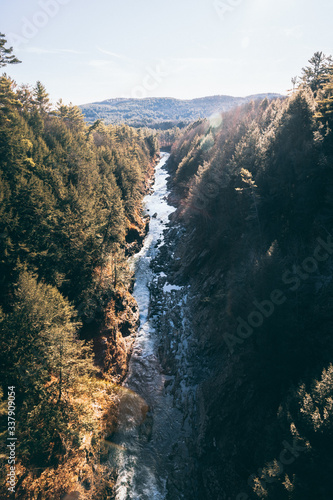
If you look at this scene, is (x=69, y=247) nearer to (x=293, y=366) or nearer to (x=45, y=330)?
(x=45, y=330)

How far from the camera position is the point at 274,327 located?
20625 millimetres

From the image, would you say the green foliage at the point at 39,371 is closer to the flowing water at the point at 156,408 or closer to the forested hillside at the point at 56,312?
the forested hillside at the point at 56,312

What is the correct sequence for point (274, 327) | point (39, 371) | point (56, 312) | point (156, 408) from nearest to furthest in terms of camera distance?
point (39, 371) → point (56, 312) → point (274, 327) → point (156, 408)

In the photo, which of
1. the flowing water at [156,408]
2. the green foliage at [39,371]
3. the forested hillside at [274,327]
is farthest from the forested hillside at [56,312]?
the forested hillside at [274,327]

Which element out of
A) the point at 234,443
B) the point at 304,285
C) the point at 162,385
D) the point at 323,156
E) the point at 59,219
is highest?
the point at 323,156

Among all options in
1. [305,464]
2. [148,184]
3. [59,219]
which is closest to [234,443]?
[305,464]

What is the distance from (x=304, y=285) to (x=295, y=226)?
855 centimetres

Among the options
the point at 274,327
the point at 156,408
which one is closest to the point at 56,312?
the point at 156,408

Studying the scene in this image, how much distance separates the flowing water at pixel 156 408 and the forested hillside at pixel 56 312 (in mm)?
2028

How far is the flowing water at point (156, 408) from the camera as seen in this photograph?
21.5 m

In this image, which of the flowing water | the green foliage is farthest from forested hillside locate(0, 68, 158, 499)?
the flowing water

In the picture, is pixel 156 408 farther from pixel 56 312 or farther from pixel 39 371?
pixel 56 312

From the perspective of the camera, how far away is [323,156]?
24812 millimetres

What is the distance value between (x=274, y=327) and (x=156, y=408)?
692 inches
